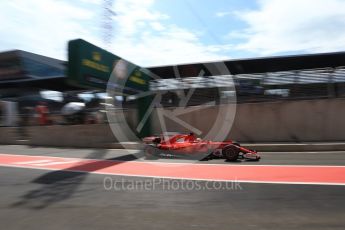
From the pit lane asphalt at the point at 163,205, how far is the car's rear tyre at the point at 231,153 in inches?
142

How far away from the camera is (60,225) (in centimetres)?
625

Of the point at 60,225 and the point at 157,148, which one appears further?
the point at 157,148

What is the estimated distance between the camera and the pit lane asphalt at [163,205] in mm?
6188

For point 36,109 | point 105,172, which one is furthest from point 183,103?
point 105,172

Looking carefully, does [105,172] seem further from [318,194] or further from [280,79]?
[280,79]

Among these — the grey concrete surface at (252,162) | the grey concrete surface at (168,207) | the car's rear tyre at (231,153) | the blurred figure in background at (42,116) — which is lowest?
the grey concrete surface at (168,207)

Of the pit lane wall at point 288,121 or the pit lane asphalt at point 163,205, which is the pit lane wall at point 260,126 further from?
the pit lane asphalt at point 163,205

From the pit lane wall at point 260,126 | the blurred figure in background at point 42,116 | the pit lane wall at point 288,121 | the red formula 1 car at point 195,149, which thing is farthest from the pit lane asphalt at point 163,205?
the blurred figure in background at point 42,116

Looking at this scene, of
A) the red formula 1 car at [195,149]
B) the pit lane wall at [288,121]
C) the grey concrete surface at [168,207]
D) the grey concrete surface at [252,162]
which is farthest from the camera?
the pit lane wall at [288,121]

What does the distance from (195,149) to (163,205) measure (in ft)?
20.1

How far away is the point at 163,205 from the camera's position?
24.2ft

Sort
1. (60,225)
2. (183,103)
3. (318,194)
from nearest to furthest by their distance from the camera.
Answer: (60,225) < (318,194) < (183,103)

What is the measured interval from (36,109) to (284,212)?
18.4 meters

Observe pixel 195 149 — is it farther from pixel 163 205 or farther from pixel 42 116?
pixel 42 116
